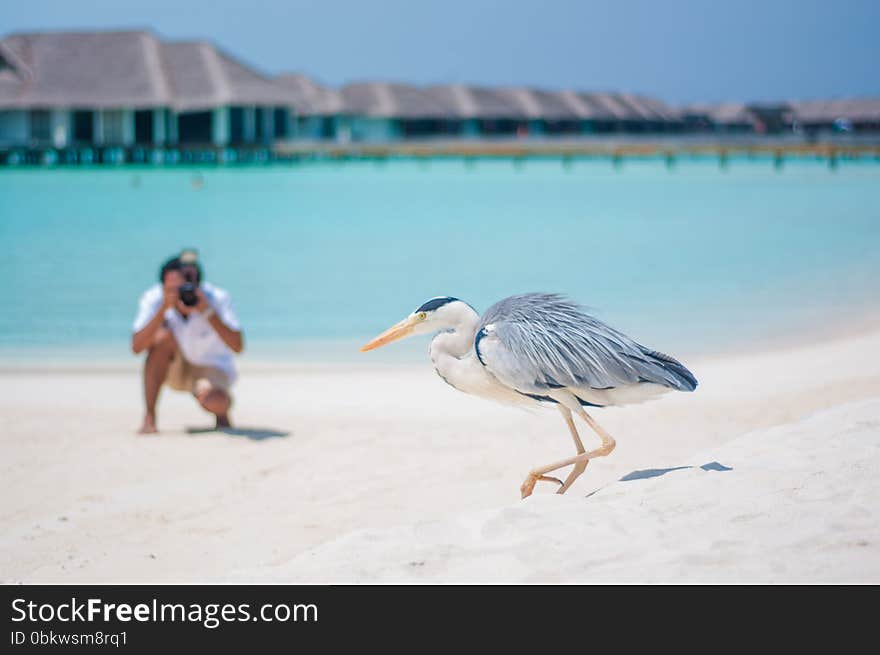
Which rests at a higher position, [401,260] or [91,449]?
[91,449]

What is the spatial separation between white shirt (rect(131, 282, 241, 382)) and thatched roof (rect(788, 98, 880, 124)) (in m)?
60.5

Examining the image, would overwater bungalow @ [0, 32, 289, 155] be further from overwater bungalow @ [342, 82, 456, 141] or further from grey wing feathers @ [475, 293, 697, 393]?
grey wing feathers @ [475, 293, 697, 393]

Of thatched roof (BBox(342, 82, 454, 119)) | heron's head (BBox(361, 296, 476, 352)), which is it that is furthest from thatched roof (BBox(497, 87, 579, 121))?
heron's head (BBox(361, 296, 476, 352))

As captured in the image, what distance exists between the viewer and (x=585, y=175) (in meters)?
50.8

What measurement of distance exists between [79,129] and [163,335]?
1601 inches

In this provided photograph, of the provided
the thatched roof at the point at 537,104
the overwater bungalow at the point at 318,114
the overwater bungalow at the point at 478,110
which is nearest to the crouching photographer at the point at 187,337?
the overwater bungalow at the point at 318,114

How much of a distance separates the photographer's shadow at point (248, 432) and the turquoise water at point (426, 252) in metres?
3.80

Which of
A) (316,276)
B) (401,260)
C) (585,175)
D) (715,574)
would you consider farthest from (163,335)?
(585,175)

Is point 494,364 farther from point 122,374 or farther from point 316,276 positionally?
point 316,276

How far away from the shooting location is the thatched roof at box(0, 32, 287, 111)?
132 feet

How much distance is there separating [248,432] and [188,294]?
37.9 inches

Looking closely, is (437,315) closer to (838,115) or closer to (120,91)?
(120,91)

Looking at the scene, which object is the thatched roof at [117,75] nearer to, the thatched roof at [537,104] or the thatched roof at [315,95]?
the thatched roof at [315,95]
